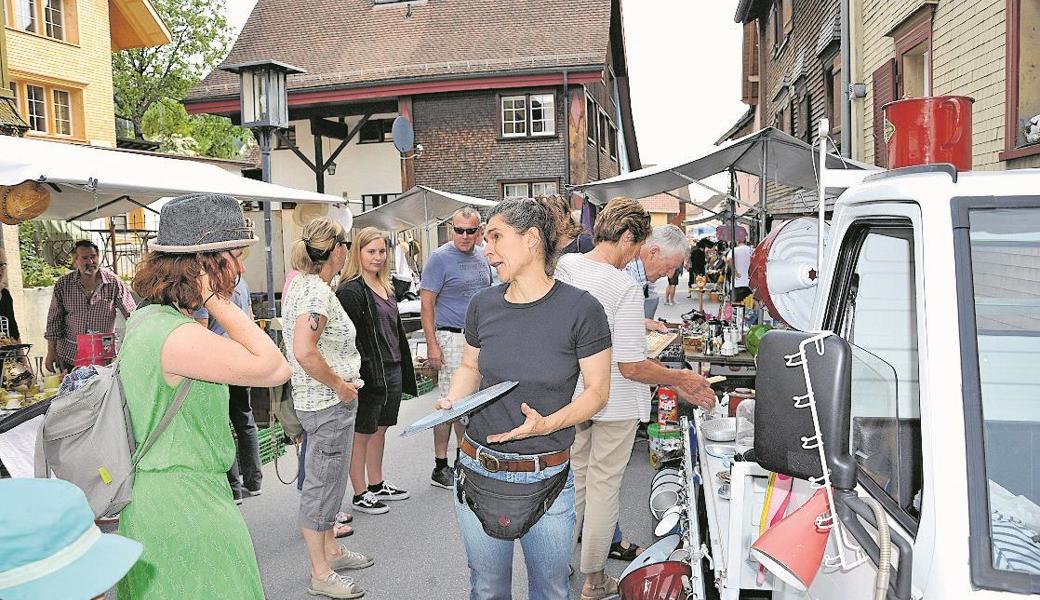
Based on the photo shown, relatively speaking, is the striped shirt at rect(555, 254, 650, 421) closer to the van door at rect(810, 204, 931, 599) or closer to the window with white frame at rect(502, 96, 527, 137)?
the van door at rect(810, 204, 931, 599)

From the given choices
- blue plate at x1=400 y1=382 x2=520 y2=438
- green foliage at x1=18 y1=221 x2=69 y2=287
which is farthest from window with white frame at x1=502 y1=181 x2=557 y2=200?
blue plate at x1=400 y1=382 x2=520 y2=438

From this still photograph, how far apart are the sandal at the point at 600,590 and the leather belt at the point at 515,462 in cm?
170

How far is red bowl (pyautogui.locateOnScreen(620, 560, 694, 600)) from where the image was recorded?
151 inches

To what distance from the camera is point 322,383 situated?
188 inches

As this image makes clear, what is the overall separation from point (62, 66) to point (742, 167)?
676 inches

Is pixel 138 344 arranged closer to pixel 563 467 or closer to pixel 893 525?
pixel 563 467

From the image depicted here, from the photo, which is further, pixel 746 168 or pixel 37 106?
pixel 37 106

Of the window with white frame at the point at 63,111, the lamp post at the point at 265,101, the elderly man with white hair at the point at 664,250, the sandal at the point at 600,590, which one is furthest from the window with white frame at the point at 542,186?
the sandal at the point at 600,590

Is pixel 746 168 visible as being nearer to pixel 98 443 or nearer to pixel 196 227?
pixel 196 227

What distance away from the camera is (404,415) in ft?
31.0

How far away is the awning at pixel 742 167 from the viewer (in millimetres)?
8742

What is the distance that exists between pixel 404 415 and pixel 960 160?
761 centimetres

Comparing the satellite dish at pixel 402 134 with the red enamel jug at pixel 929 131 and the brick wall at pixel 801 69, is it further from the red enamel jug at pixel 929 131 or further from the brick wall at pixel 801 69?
the red enamel jug at pixel 929 131

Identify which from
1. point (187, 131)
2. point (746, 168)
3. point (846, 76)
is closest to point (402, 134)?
point (846, 76)
